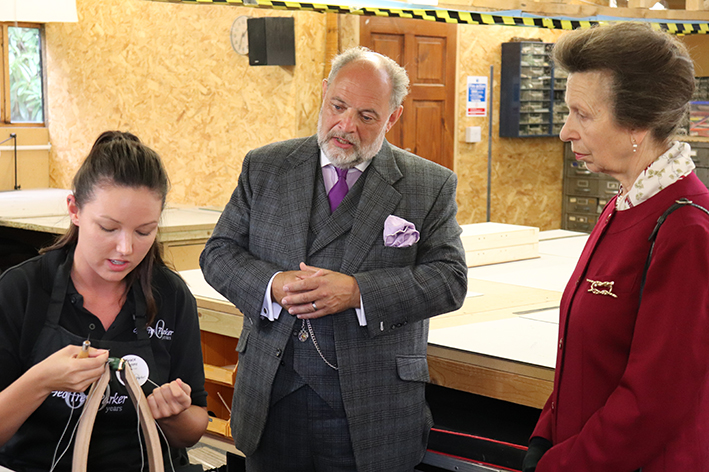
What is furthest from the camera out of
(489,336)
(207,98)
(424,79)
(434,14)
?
(424,79)

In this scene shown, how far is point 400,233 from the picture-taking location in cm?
192

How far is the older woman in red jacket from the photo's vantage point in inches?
49.1

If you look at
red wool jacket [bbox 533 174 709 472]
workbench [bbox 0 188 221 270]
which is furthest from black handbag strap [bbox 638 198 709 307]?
workbench [bbox 0 188 221 270]

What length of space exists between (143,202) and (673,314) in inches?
42.2

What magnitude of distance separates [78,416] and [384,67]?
1.14 m

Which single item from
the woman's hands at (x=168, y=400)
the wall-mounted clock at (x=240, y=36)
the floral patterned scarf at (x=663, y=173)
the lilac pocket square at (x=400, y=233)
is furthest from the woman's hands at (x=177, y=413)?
the wall-mounted clock at (x=240, y=36)

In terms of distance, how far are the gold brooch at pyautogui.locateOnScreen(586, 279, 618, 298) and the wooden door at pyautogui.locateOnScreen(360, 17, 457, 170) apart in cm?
525

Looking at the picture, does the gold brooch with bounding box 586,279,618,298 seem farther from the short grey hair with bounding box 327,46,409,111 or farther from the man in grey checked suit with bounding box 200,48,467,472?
the short grey hair with bounding box 327,46,409,111

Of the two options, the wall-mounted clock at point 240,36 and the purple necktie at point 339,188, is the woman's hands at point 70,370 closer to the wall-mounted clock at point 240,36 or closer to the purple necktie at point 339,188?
the purple necktie at point 339,188

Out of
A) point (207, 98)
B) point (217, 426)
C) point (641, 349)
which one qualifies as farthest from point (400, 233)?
point (207, 98)

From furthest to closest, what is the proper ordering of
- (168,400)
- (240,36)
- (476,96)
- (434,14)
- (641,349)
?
(476,96)
(240,36)
(434,14)
(168,400)
(641,349)

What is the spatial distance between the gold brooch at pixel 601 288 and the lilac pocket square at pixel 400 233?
595 mm

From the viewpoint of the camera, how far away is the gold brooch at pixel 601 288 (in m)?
1.36

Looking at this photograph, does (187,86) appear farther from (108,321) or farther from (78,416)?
(78,416)
